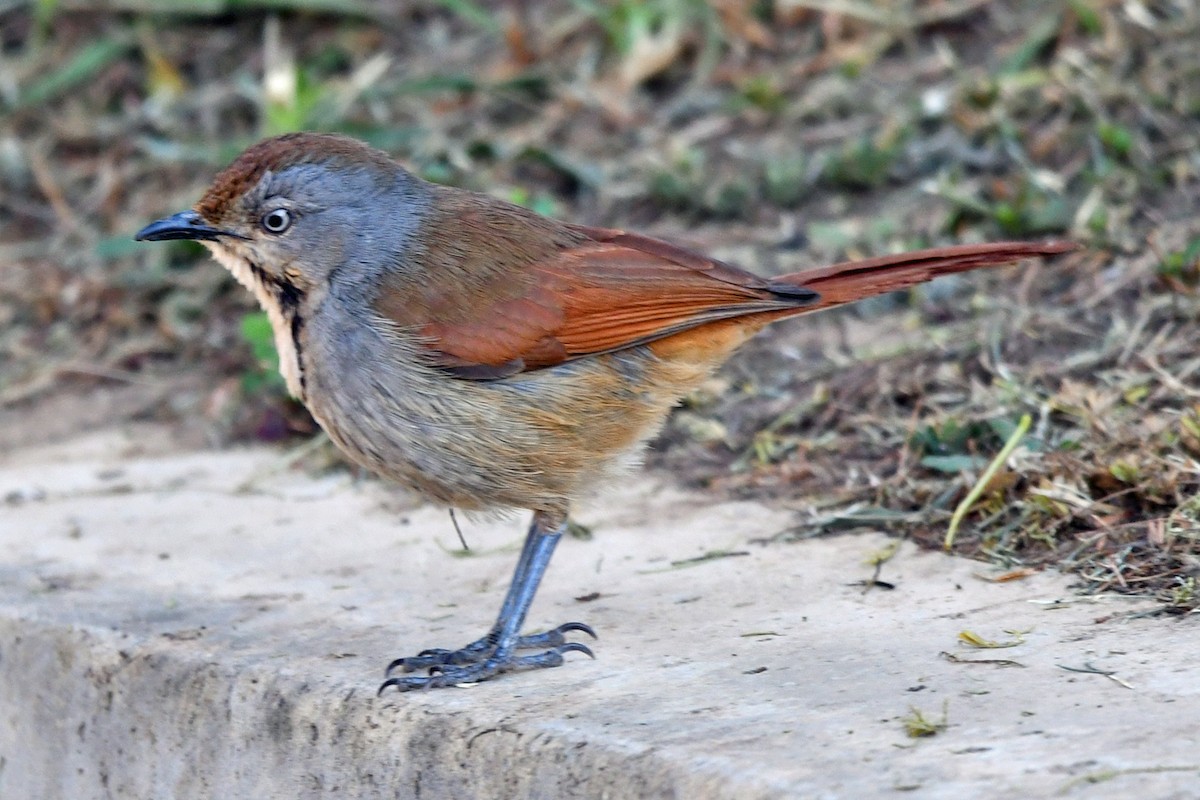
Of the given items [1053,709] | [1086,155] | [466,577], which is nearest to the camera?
[1053,709]

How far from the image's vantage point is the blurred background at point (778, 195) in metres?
Result: 4.70

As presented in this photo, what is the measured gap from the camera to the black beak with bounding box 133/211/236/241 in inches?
169

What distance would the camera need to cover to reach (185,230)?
4293mm

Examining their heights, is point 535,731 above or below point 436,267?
below

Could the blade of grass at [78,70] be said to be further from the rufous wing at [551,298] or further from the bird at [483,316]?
the rufous wing at [551,298]

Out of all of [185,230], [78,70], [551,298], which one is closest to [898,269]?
[551,298]

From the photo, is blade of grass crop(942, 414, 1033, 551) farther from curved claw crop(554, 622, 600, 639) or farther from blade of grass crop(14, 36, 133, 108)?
blade of grass crop(14, 36, 133, 108)

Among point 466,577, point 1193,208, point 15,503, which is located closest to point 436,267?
point 466,577

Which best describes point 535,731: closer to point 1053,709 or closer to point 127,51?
point 1053,709

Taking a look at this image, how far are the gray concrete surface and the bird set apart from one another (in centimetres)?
36

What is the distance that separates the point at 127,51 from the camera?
8.65 meters

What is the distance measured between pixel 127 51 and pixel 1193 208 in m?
5.51

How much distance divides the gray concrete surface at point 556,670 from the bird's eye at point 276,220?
0.98 metres

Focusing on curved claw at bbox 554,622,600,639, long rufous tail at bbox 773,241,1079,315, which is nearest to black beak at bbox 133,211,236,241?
curved claw at bbox 554,622,600,639
